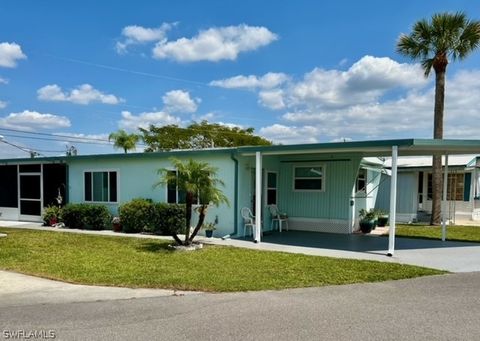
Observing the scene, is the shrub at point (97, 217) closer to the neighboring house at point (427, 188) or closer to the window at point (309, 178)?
the window at point (309, 178)

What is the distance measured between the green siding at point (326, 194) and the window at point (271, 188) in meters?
0.25

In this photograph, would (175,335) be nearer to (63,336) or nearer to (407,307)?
(63,336)

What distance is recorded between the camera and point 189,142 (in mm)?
40719

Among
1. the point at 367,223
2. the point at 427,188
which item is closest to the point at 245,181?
the point at 367,223

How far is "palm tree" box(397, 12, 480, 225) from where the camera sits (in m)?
16.9


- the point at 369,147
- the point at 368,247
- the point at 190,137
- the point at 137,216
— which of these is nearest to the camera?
the point at 369,147

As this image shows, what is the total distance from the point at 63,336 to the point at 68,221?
1174 centimetres

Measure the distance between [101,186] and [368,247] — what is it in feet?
33.5

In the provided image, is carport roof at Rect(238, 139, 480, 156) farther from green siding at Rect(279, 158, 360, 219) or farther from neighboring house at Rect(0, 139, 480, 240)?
green siding at Rect(279, 158, 360, 219)

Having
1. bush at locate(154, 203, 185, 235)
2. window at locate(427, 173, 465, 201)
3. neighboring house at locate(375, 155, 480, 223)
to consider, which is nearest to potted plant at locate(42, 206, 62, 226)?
bush at locate(154, 203, 185, 235)

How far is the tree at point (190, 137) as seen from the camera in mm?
40375

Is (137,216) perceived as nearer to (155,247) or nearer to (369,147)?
(155,247)

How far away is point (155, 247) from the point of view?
10.6 meters

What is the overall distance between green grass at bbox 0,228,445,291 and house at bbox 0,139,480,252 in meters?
2.42
